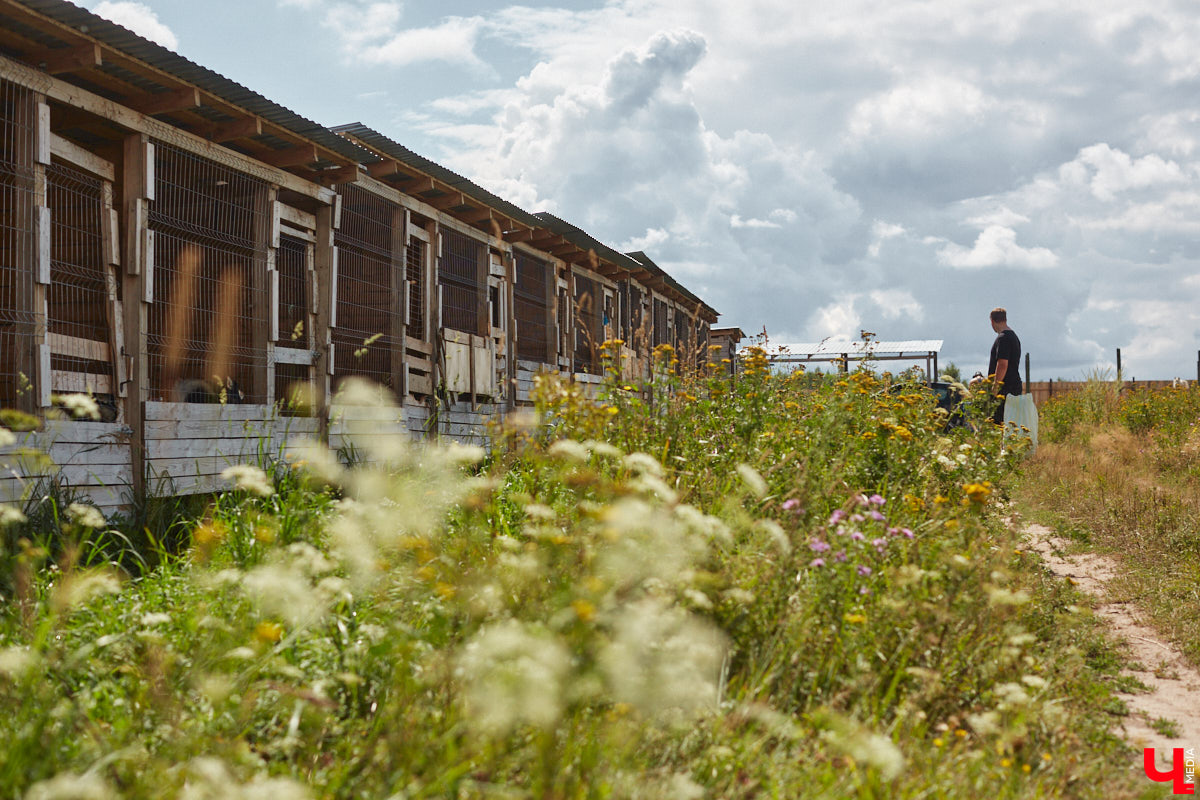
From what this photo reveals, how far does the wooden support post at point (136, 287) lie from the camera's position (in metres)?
6.51

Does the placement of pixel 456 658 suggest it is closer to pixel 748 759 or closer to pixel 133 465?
pixel 748 759

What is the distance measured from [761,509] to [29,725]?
3126 millimetres

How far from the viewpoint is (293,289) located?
959 centimetres

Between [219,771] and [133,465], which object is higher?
[133,465]

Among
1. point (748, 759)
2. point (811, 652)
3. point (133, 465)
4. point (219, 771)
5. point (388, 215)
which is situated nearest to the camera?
point (219, 771)

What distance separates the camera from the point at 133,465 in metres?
6.49

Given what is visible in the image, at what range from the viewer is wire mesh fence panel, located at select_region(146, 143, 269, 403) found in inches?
306

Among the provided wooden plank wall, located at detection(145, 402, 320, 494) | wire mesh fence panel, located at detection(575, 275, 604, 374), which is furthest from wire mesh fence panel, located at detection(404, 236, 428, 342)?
wire mesh fence panel, located at detection(575, 275, 604, 374)

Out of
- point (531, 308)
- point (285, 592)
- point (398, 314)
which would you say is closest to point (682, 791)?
point (285, 592)

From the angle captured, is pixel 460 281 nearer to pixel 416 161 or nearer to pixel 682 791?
pixel 416 161

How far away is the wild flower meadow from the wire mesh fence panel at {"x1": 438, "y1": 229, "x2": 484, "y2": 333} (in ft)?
23.2

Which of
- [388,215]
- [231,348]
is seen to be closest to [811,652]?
[231,348]

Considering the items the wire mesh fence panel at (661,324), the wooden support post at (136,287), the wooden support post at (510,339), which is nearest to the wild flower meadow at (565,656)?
the wooden support post at (136,287)

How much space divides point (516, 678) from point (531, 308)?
12.1 meters
